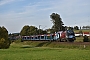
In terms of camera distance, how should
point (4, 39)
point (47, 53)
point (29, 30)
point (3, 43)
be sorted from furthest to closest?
point (29, 30), point (4, 39), point (3, 43), point (47, 53)

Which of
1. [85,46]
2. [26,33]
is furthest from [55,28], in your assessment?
[85,46]

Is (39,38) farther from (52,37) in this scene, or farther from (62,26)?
(62,26)

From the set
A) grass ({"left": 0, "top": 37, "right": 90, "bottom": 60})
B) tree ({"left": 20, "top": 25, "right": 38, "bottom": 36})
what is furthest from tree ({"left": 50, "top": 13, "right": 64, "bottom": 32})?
grass ({"left": 0, "top": 37, "right": 90, "bottom": 60})

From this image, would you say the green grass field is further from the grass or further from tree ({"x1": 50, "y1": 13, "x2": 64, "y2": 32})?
tree ({"x1": 50, "y1": 13, "x2": 64, "y2": 32})

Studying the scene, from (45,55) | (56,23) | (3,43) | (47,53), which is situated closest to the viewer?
(45,55)

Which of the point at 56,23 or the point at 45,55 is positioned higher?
the point at 56,23

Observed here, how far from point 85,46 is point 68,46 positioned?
851 cm

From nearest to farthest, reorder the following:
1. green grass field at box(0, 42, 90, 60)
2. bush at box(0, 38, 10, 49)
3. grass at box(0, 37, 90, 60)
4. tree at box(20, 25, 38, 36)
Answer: green grass field at box(0, 42, 90, 60) < grass at box(0, 37, 90, 60) < bush at box(0, 38, 10, 49) < tree at box(20, 25, 38, 36)

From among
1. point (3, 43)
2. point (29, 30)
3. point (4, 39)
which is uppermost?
point (29, 30)

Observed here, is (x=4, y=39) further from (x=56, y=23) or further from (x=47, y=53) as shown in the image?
(x=56, y=23)

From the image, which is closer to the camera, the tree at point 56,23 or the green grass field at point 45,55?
the green grass field at point 45,55

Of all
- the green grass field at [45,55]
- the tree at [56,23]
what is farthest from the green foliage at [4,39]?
the tree at [56,23]

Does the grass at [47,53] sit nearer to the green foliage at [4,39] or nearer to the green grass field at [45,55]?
the green grass field at [45,55]

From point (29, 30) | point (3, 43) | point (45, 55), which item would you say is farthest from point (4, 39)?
point (29, 30)
